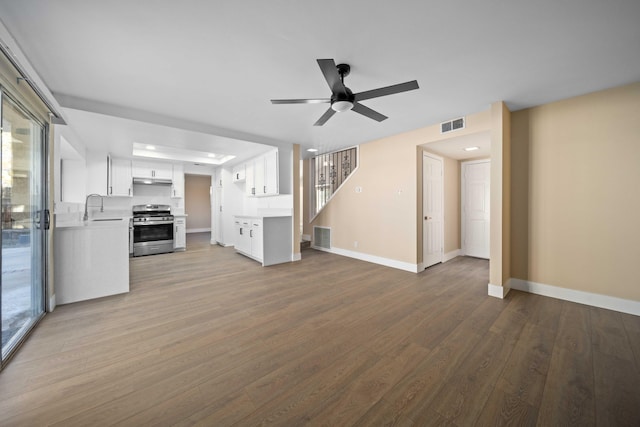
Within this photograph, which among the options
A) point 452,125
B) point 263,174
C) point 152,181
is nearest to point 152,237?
point 152,181

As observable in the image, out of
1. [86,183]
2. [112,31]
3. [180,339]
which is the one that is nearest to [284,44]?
[112,31]

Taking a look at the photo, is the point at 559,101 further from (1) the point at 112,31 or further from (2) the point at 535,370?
(1) the point at 112,31

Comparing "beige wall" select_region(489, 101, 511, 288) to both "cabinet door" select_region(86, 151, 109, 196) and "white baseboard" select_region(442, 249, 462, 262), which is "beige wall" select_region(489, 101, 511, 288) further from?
"cabinet door" select_region(86, 151, 109, 196)

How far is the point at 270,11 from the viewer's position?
1.75 m

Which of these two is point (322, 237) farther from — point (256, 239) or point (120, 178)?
point (120, 178)

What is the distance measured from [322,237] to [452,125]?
13.0 ft

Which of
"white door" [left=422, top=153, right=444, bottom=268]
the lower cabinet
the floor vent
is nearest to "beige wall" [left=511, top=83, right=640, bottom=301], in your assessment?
"white door" [left=422, top=153, right=444, bottom=268]

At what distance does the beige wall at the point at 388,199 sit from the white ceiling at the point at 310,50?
960mm

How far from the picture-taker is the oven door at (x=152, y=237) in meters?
5.73

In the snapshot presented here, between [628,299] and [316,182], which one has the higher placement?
[316,182]

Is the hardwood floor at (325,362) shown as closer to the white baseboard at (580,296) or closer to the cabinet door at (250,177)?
the white baseboard at (580,296)

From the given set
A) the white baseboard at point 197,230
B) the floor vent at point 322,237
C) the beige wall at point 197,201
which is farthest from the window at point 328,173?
the white baseboard at point 197,230

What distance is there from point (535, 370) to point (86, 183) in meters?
7.89

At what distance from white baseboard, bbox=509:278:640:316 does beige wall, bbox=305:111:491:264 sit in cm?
→ 150
